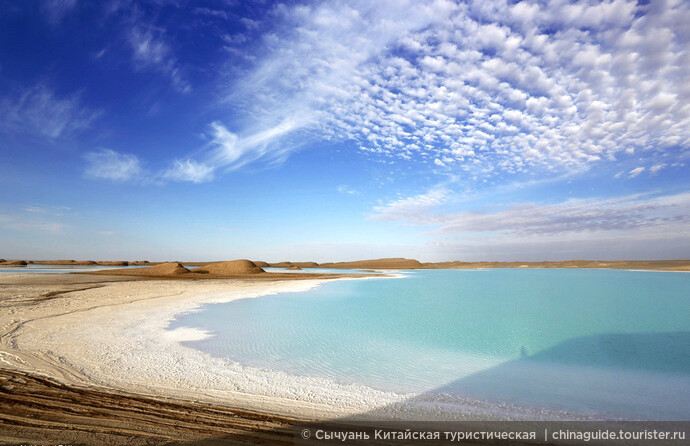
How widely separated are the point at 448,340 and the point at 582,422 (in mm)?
5346

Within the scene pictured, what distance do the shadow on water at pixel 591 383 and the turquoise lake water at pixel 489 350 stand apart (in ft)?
0.08

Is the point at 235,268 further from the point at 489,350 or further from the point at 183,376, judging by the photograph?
the point at 489,350

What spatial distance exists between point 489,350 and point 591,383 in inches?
103

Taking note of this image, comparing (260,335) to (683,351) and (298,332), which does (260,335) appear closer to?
(298,332)

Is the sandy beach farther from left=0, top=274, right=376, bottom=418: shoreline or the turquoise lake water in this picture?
the turquoise lake water

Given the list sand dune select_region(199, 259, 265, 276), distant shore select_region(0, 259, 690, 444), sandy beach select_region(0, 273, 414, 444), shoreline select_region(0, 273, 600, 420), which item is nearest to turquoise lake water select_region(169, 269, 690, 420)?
shoreline select_region(0, 273, 600, 420)

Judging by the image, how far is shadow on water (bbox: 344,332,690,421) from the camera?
5543mm

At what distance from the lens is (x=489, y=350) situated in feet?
30.0

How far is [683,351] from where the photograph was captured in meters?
9.15

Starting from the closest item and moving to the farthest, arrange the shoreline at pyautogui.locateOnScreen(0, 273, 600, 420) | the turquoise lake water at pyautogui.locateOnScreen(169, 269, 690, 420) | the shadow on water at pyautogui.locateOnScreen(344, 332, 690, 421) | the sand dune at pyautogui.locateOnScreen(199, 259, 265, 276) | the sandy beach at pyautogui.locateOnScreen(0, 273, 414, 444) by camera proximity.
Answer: the sandy beach at pyautogui.locateOnScreen(0, 273, 414, 444) < the shoreline at pyautogui.locateOnScreen(0, 273, 600, 420) < the shadow on water at pyautogui.locateOnScreen(344, 332, 690, 421) < the turquoise lake water at pyautogui.locateOnScreen(169, 269, 690, 420) < the sand dune at pyautogui.locateOnScreen(199, 259, 265, 276)

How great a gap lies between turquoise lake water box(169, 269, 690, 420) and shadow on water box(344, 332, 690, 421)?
0.9 inches

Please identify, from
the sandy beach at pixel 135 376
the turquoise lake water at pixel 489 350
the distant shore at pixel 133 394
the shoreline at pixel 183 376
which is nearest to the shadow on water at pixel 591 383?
the turquoise lake water at pixel 489 350

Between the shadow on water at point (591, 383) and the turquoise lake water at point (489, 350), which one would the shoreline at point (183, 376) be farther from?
the turquoise lake water at point (489, 350)

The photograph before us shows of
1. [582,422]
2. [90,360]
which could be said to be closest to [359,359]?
[582,422]
